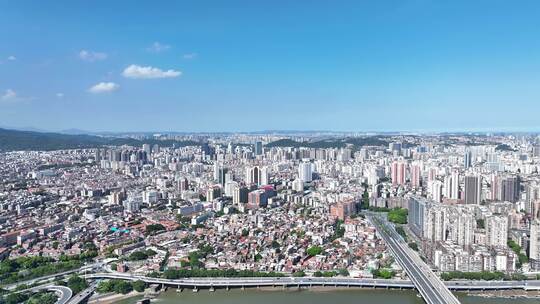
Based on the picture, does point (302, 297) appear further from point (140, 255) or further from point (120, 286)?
point (140, 255)

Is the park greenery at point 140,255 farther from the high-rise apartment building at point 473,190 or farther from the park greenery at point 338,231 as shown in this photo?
the high-rise apartment building at point 473,190

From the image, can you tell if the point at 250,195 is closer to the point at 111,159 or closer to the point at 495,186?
the point at 495,186

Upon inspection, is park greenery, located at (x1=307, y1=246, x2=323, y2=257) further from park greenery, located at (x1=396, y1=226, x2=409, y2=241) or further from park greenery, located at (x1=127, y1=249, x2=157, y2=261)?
park greenery, located at (x1=127, y1=249, x2=157, y2=261)

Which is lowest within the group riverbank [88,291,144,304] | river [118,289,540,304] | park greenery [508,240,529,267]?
river [118,289,540,304]

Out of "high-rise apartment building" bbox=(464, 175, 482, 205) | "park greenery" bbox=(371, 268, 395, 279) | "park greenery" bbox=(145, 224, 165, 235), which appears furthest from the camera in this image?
"high-rise apartment building" bbox=(464, 175, 482, 205)

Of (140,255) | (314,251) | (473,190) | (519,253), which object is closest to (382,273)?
(314,251)

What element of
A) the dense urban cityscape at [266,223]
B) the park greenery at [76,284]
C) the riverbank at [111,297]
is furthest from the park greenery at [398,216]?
the park greenery at [76,284]

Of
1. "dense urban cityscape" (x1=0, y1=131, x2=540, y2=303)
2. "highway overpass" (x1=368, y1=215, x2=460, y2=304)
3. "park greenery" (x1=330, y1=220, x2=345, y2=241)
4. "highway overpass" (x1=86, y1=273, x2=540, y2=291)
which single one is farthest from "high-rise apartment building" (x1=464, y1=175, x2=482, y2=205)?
"highway overpass" (x1=86, y1=273, x2=540, y2=291)
